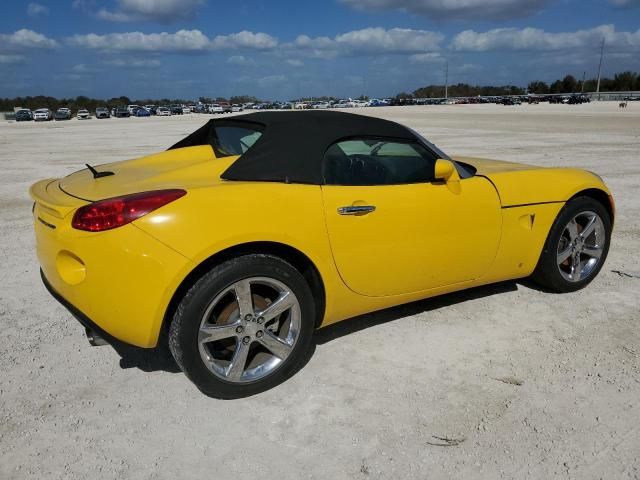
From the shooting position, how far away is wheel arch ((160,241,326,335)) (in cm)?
260

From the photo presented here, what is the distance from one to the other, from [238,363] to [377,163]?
1510mm

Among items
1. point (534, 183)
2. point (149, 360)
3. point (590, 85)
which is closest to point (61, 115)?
point (149, 360)

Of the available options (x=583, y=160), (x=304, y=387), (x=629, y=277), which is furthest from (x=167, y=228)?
(x=583, y=160)

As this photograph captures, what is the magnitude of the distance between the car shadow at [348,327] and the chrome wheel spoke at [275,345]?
0.25 m

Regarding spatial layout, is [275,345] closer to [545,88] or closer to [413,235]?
[413,235]

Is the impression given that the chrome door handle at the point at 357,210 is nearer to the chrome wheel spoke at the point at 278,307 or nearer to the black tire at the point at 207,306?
the black tire at the point at 207,306

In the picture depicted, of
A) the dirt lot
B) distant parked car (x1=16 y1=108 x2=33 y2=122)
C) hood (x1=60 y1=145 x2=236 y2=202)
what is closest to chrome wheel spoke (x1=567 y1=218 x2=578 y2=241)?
the dirt lot

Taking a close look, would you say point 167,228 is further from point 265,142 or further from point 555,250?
point 555,250

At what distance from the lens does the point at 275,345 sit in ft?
9.36

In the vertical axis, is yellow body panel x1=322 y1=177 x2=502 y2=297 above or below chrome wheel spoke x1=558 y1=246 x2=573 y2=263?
above

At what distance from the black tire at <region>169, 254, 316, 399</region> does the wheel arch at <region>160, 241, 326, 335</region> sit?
0.04 metres

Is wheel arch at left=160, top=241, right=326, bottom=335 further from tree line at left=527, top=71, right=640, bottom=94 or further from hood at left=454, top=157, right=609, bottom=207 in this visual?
tree line at left=527, top=71, right=640, bottom=94

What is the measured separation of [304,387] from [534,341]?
1562 mm

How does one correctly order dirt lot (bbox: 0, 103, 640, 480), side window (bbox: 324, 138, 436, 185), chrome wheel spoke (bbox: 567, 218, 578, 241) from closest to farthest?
dirt lot (bbox: 0, 103, 640, 480)
side window (bbox: 324, 138, 436, 185)
chrome wheel spoke (bbox: 567, 218, 578, 241)
